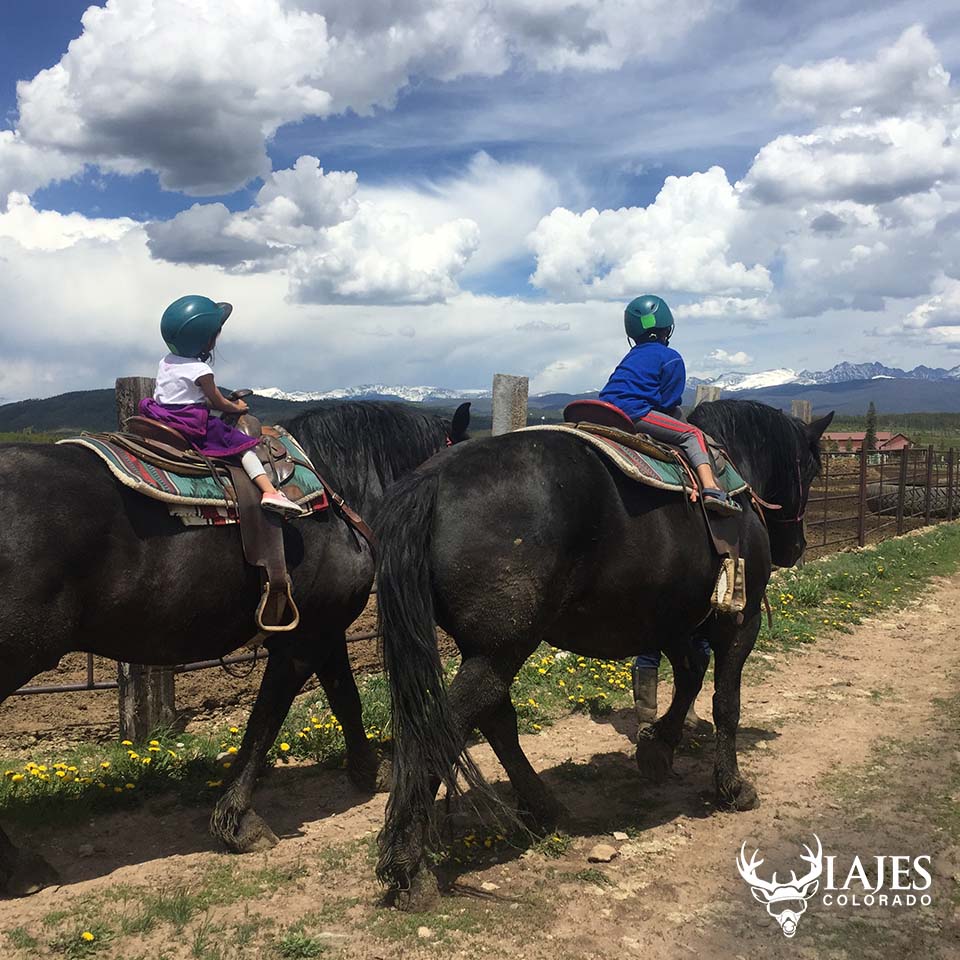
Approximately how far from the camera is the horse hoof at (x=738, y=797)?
4.54m

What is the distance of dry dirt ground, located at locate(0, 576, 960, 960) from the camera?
322cm

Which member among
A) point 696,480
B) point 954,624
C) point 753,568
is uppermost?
point 696,480

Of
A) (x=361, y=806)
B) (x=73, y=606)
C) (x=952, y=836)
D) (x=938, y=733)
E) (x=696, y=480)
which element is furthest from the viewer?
(x=938, y=733)

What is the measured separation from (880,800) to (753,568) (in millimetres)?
1463

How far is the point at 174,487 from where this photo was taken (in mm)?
3812

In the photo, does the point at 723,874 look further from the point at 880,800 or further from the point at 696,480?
the point at 696,480

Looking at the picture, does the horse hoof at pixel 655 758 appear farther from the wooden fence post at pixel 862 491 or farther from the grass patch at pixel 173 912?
the wooden fence post at pixel 862 491

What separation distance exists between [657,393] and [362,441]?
68.9 inches

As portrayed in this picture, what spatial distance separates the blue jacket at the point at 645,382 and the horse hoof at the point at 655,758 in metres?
2.02

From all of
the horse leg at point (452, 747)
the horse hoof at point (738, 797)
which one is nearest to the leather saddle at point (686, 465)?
the horse hoof at point (738, 797)

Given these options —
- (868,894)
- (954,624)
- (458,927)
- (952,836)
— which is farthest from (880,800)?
(954,624)

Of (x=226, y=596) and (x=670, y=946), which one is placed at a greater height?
(x=226, y=596)

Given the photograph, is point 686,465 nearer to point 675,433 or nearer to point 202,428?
point 675,433

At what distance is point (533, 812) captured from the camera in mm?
4188
